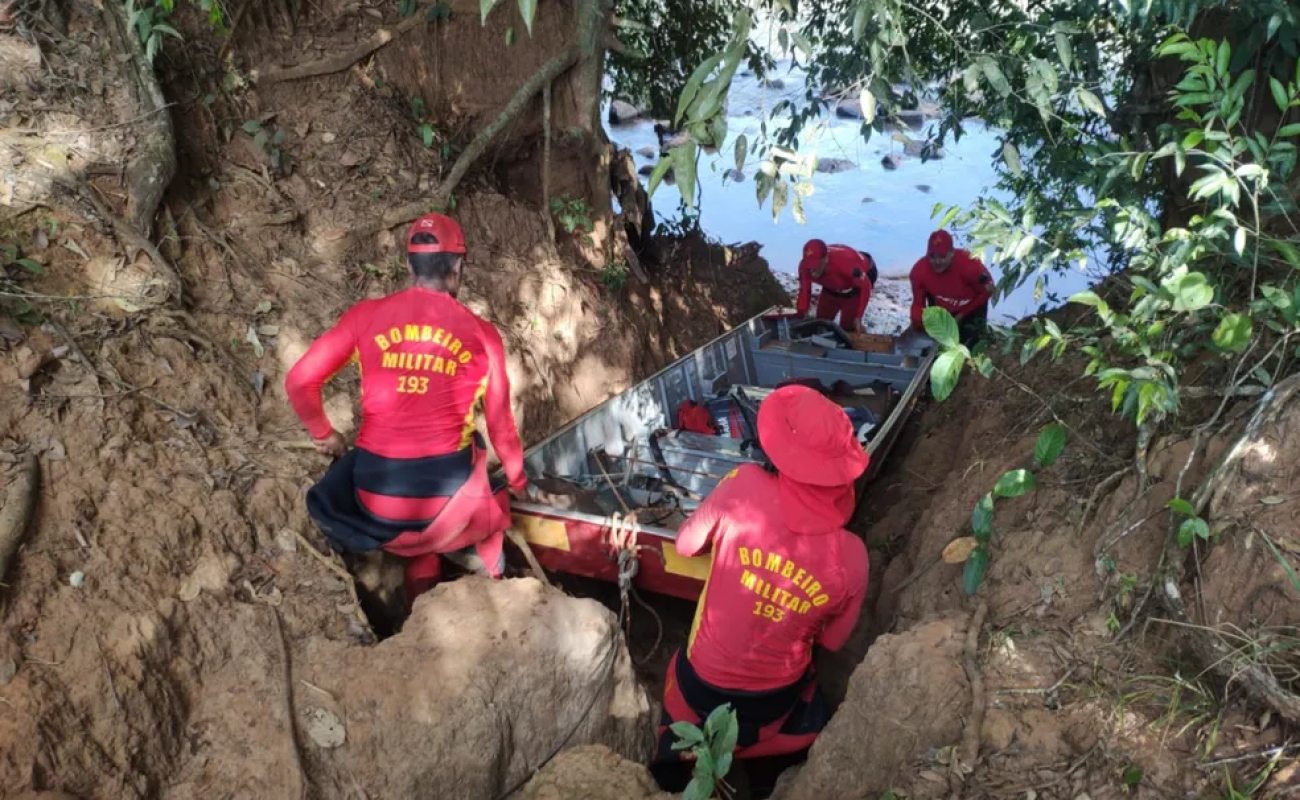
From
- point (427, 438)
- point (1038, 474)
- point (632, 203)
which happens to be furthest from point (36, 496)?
point (632, 203)

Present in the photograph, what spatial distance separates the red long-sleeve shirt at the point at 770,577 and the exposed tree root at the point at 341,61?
14.5 ft

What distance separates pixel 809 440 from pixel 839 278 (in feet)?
18.7

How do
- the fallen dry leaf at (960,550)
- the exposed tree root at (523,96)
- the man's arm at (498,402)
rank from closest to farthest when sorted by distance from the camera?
the fallen dry leaf at (960,550) < the man's arm at (498,402) < the exposed tree root at (523,96)

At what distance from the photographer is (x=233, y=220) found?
488 centimetres

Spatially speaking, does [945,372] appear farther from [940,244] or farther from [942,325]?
[940,244]

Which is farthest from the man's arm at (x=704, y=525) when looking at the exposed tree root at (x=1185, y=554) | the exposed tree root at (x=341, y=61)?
the exposed tree root at (x=341, y=61)

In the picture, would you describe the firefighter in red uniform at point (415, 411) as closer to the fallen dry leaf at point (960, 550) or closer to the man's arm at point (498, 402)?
the man's arm at point (498, 402)

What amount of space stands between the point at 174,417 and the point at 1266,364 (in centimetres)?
443

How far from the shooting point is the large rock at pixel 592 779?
2514 mm

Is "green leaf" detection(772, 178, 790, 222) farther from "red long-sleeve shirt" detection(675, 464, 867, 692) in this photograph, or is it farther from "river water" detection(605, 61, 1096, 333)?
"river water" detection(605, 61, 1096, 333)

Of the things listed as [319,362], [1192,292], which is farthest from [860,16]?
[319,362]

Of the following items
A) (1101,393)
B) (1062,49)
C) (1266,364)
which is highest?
(1062,49)

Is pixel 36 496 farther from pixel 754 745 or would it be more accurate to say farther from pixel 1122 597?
pixel 1122 597

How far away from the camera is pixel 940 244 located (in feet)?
22.4
